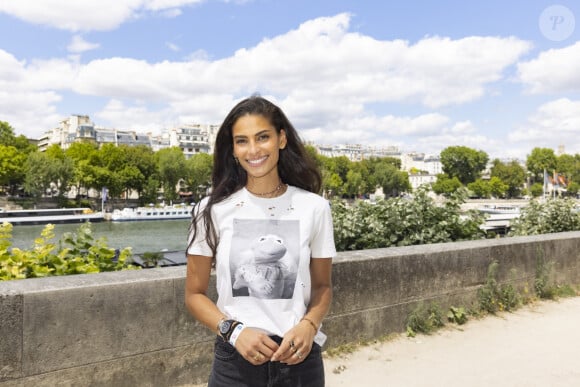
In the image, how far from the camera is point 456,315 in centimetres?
501

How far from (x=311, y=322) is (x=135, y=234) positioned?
54.6m

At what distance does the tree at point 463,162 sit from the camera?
120125mm

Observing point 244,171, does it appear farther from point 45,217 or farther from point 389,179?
point 389,179

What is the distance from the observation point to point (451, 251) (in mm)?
5008

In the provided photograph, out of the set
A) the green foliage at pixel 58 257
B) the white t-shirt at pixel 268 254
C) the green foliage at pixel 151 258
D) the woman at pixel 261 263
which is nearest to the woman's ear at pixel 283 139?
the woman at pixel 261 263

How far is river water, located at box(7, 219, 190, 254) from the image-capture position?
4388 cm

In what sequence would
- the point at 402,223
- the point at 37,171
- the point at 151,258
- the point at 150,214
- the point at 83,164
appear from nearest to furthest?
the point at 151,258
the point at 402,223
the point at 37,171
the point at 150,214
the point at 83,164

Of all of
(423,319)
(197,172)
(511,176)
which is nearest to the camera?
(423,319)

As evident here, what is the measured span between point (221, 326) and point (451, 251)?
3763 mm

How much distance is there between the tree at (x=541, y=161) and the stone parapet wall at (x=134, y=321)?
13040cm

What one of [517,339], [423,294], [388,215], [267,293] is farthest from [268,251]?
[388,215]

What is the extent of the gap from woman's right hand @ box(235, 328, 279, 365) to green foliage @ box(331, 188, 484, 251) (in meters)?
4.20

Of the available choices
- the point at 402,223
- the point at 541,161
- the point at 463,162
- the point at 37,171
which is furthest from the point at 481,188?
the point at 402,223

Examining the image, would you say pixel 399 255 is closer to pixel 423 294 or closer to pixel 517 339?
pixel 423 294
